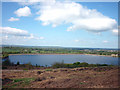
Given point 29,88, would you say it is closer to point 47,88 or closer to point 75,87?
point 47,88

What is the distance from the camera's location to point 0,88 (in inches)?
Answer: 195

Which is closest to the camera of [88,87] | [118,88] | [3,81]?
[118,88]

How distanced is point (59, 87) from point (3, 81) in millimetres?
3278

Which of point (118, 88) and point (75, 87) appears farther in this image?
point (75, 87)

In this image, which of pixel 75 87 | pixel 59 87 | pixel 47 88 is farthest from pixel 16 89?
pixel 75 87

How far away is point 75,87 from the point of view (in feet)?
15.7

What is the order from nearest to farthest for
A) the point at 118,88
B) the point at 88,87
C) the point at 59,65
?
the point at 118,88, the point at 88,87, the point at 59,65

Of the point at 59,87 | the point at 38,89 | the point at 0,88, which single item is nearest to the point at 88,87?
the point at 59,87

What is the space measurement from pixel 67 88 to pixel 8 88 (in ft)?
8.65

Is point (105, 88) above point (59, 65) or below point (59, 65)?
above

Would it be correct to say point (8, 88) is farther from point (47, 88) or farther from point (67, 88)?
point (67, 88)

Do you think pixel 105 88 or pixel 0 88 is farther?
pixel 0 88

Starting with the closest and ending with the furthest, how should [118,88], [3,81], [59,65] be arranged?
[118,88] < [3,81] < [59,65]

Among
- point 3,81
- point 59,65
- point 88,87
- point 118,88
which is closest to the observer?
point 118,88
